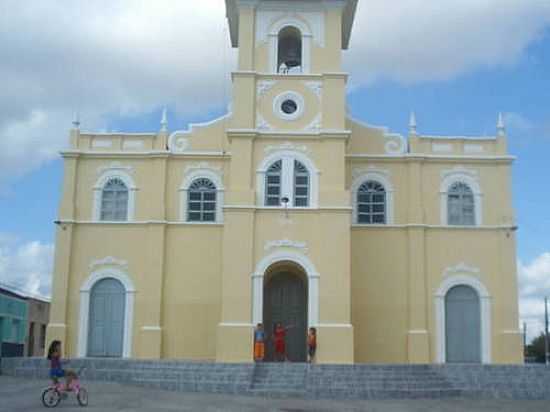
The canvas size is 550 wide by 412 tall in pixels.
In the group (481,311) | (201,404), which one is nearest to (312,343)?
(481,311)

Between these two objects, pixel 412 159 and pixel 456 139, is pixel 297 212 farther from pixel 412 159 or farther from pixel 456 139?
pixel 456 139

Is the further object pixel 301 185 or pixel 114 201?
pixel 114 201

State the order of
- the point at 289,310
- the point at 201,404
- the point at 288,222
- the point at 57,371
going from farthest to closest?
1. the point at 289,310
2. the point at 288,222
3. the point at 201,404
4. the point at 57,371

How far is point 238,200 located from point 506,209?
8864 mm

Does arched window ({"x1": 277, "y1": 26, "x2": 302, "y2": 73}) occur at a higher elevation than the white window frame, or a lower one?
higher

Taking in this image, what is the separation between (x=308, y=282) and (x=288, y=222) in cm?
188

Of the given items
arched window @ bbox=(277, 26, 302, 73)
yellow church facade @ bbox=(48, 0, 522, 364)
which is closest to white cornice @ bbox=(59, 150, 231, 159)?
yellow church facade @ bbox=(48, 0, 522, 364)

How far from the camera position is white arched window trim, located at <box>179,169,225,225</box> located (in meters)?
26.4

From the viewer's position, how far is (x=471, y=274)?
25984mm

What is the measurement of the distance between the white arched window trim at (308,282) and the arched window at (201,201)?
329cm

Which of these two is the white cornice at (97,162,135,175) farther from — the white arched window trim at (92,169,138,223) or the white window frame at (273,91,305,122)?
the white window frame at (273,91,305,122)

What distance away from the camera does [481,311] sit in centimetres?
2575

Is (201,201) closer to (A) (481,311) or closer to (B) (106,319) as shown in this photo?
(B) (106,319)

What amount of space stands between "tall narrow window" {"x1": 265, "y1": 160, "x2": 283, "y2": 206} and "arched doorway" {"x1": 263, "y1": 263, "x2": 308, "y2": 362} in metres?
2.09
